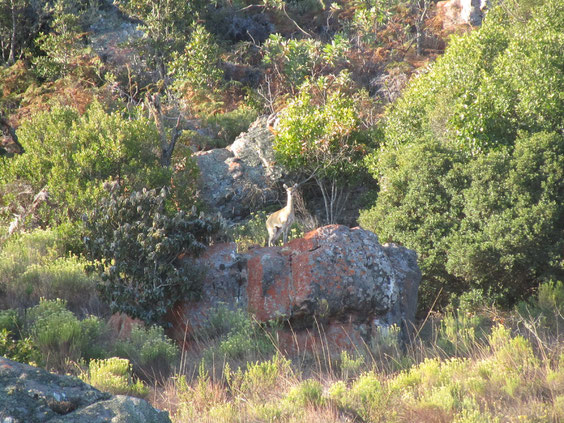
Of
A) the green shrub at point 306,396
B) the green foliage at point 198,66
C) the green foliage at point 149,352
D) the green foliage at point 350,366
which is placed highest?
the green foliage at point 198,66

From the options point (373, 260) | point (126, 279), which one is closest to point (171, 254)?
point (126, 279)

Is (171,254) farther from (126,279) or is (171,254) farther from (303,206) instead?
(303,206)

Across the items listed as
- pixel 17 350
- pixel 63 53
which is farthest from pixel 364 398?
pixel 63 53

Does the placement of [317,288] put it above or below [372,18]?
below

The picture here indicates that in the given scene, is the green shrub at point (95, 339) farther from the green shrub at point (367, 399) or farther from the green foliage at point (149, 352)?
the green shrub at point (367, 399)

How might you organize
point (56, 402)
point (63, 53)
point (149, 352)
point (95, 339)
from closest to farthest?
point (56, 402), point (149, 352), point (95, 339), point (63, 53)

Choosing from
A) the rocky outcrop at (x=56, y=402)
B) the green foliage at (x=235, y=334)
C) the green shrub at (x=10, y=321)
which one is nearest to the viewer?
the rocky outcrop at (x=56, y=402)

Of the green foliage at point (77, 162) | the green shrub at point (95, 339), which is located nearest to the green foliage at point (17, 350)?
the green shrub at point (95, 339)

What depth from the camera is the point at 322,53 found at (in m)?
23.7

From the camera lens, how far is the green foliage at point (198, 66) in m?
22.5

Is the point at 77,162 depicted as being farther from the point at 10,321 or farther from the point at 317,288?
the point at 317,288

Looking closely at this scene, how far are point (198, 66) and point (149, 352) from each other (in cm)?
1696

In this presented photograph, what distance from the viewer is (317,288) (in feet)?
26.5

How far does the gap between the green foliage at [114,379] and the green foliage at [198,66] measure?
16901 mm
